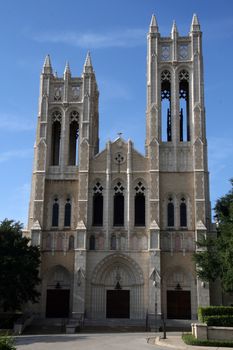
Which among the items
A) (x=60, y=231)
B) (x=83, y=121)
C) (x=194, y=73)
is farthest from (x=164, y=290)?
(x=194, y=73)

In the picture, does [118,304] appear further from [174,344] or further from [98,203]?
[174,344]

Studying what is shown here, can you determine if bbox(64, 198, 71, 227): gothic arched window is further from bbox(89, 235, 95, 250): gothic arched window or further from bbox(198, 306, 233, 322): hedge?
bbox(198, 306, 233, 322): hedge

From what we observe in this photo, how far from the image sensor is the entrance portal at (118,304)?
43.1 meters

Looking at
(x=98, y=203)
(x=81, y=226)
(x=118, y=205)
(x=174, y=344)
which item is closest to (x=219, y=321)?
(x=174, y=344)

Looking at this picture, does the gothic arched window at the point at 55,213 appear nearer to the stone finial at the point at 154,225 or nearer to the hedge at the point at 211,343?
the stone finial at the point at 154,225

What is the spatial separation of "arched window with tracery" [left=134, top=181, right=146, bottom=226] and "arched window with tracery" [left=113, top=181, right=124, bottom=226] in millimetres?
1195

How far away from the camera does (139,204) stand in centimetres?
4544

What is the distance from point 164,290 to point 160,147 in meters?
12.7

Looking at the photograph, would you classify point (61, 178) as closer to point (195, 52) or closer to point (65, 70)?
point (65, 70)

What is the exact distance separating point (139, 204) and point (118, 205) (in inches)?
73.8

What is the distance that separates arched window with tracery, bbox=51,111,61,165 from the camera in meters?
49.1

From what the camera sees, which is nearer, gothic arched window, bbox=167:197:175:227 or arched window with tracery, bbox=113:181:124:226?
gothic arched window, bbox=167:197:175:227

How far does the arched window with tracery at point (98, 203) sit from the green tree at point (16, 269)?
642 centimetres

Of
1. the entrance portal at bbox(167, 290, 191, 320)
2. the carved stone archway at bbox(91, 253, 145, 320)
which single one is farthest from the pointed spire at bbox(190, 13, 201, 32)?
the entrance portal at bbox(167, 290, 191, 320)
